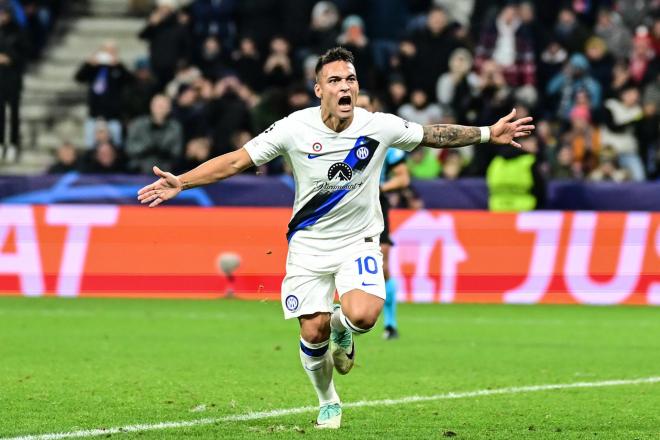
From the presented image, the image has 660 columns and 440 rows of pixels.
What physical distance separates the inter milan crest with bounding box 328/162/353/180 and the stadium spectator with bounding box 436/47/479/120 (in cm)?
1313

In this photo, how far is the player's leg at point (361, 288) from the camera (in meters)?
8.61

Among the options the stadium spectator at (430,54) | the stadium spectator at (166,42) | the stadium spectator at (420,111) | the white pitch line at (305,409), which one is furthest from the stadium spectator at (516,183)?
the white pitch line at (305,409)

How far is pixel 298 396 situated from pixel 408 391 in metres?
0.82

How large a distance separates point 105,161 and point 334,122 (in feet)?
43.4

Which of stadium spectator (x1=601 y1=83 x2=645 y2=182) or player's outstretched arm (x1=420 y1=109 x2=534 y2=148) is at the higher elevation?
player's outstretched arm (x1=420 y1=109 x2=534 y2=148)

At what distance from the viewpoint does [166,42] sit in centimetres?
2364

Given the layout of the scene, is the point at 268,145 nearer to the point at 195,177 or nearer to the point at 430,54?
the point at 195,177

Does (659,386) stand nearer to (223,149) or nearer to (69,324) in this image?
(69,324)

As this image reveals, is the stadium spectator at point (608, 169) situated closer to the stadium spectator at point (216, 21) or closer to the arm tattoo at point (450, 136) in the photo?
the stadium spectator at point (216, 21)

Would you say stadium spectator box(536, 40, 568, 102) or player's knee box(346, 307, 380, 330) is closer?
player's knee box(346, 307, 380, 330)

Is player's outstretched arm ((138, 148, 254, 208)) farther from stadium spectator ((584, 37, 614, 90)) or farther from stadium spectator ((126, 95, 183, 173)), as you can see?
stadium spectator ((584, 37, 614, 90))

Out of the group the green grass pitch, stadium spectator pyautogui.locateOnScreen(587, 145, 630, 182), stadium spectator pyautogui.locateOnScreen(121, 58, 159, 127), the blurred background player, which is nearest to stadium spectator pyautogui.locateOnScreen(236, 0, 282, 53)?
stadium spectator pyautogui.locateOnScreen(121, 58, 159, 127)

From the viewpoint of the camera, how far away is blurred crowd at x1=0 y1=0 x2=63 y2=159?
23.0m

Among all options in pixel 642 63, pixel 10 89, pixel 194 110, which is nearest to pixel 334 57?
pixel 194 110
